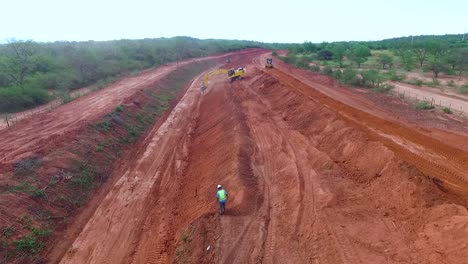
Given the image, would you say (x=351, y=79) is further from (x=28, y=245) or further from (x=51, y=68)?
(x=51, y=68)

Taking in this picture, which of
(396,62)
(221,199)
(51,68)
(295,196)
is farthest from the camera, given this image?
(396,62)

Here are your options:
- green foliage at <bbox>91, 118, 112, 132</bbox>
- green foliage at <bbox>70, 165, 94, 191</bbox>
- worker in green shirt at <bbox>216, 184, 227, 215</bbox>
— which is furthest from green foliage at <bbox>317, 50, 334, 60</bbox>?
worker in green shirt at <bbox>216, 184, 227, 215</bbox>

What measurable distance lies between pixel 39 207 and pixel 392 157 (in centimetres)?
1391

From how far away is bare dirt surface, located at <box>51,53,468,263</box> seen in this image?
9.53m

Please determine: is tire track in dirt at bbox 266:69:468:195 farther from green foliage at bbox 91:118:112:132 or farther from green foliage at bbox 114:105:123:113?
green foliage at bbox 114:105:123:113

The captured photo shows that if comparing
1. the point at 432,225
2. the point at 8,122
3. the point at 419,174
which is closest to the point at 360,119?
the point at 419,174

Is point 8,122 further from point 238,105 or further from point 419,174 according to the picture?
point 419,174

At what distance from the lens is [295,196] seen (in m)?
12.5

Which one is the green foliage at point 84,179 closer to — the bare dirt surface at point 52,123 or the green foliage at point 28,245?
the bare dirt surface at point 52,123

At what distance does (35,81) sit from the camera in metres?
31.7

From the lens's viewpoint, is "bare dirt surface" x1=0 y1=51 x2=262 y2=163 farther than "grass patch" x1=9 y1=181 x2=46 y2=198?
Yes

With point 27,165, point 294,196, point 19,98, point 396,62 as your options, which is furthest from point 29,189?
point 396,62

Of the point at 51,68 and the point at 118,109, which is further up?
the point at 51,68

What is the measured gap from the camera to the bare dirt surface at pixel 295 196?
9531mm
